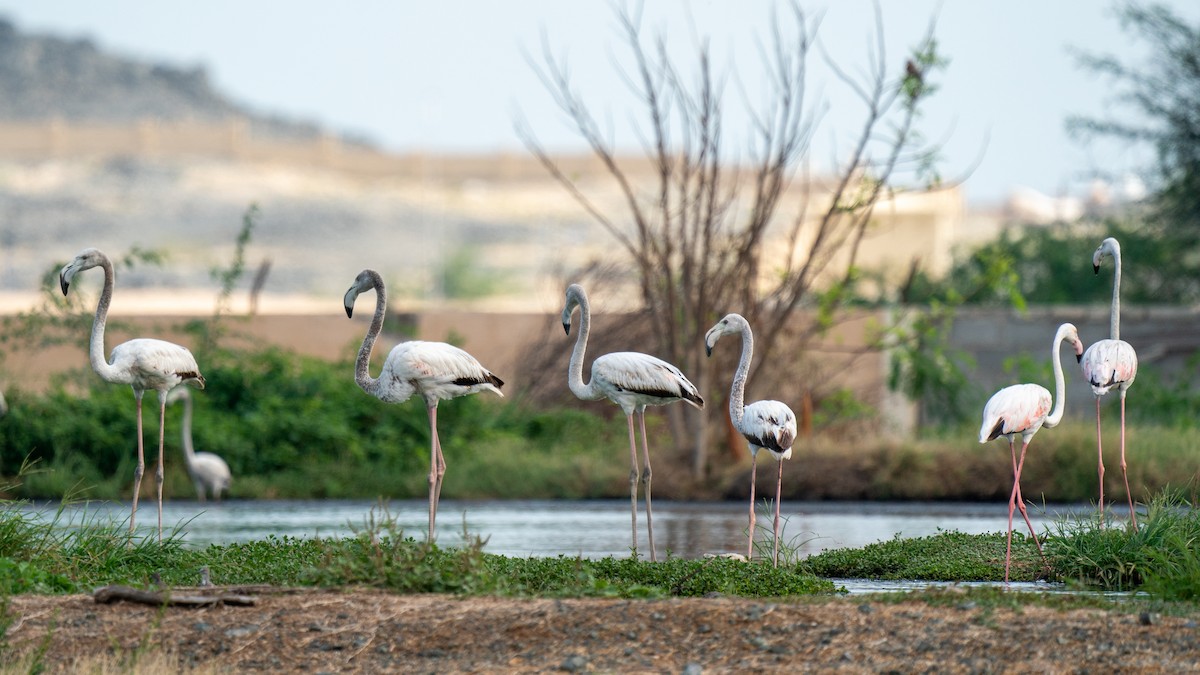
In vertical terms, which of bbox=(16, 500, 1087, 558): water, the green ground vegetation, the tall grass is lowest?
bbox=(16, 500, 1087, 558): water

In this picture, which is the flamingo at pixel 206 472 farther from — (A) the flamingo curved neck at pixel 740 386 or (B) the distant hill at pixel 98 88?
(B) the distant hill at pixel 98 88

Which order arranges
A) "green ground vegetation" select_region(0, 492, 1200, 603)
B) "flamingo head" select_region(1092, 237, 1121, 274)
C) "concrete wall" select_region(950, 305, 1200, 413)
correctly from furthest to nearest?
1. "concrete wall" select_region(950, 305, 1200, 413)
2. "flamingo head" select_region(1092, 237, 1121, 274)
3. "green ground vegetation" select_region(0, 492, 1200, 603)

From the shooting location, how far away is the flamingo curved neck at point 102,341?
11422 mm

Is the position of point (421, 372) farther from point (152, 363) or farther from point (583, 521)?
point (583, 521)

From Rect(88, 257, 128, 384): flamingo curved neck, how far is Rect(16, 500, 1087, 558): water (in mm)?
1066

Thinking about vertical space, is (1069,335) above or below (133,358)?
above

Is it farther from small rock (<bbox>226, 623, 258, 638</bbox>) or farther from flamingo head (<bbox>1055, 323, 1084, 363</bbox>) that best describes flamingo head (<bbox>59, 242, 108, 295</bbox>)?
flamingo head (<bbox>1055, 323, 1084, 363</bbox>)

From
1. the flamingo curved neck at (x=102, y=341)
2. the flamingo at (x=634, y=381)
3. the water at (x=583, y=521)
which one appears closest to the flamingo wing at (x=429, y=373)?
the flamingo at (x=634, y=381)

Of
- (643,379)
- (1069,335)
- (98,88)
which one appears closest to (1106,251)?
(1069,335)

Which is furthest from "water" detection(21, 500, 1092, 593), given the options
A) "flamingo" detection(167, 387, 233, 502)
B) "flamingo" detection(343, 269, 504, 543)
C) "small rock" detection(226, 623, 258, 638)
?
"small rock" detection(226, 623, 258, 638)

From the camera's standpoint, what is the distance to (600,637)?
7.07 metres

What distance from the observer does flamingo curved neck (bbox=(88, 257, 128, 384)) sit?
450 inches

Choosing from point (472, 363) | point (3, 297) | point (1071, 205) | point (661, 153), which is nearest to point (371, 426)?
point (661, 153)

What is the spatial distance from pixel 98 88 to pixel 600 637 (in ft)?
469
